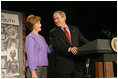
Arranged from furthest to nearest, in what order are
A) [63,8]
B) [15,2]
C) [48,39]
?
1. [15,2]
2. [63,8]
3. [48,39]

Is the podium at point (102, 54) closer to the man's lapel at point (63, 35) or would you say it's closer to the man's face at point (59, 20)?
the man's lapel at point (63, 35)

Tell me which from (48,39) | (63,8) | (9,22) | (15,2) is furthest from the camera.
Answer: (9,22)

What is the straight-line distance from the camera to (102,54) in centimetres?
146

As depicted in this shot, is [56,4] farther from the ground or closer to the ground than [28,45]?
farther from the ground

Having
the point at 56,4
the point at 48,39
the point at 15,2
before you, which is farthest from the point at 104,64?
the point at 15,2

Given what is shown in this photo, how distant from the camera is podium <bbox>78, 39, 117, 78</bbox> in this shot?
4.61 feet

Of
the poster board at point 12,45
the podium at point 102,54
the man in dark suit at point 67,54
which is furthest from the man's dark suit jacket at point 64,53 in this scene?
the poster board at point 12,45

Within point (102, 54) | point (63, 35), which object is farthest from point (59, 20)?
point (102, 54)

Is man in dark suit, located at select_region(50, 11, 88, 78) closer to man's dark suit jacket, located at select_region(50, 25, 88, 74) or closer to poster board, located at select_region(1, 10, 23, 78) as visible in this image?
man's dark suit jacket, located at select_region(50, 25, 88, 74)

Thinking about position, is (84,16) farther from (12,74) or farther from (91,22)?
(12,74)

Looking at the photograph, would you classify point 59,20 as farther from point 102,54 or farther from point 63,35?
point 102,54

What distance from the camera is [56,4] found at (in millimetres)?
2289

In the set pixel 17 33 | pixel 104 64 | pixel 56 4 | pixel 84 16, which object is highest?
pixel 56 4

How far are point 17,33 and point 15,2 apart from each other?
0.49 meters
